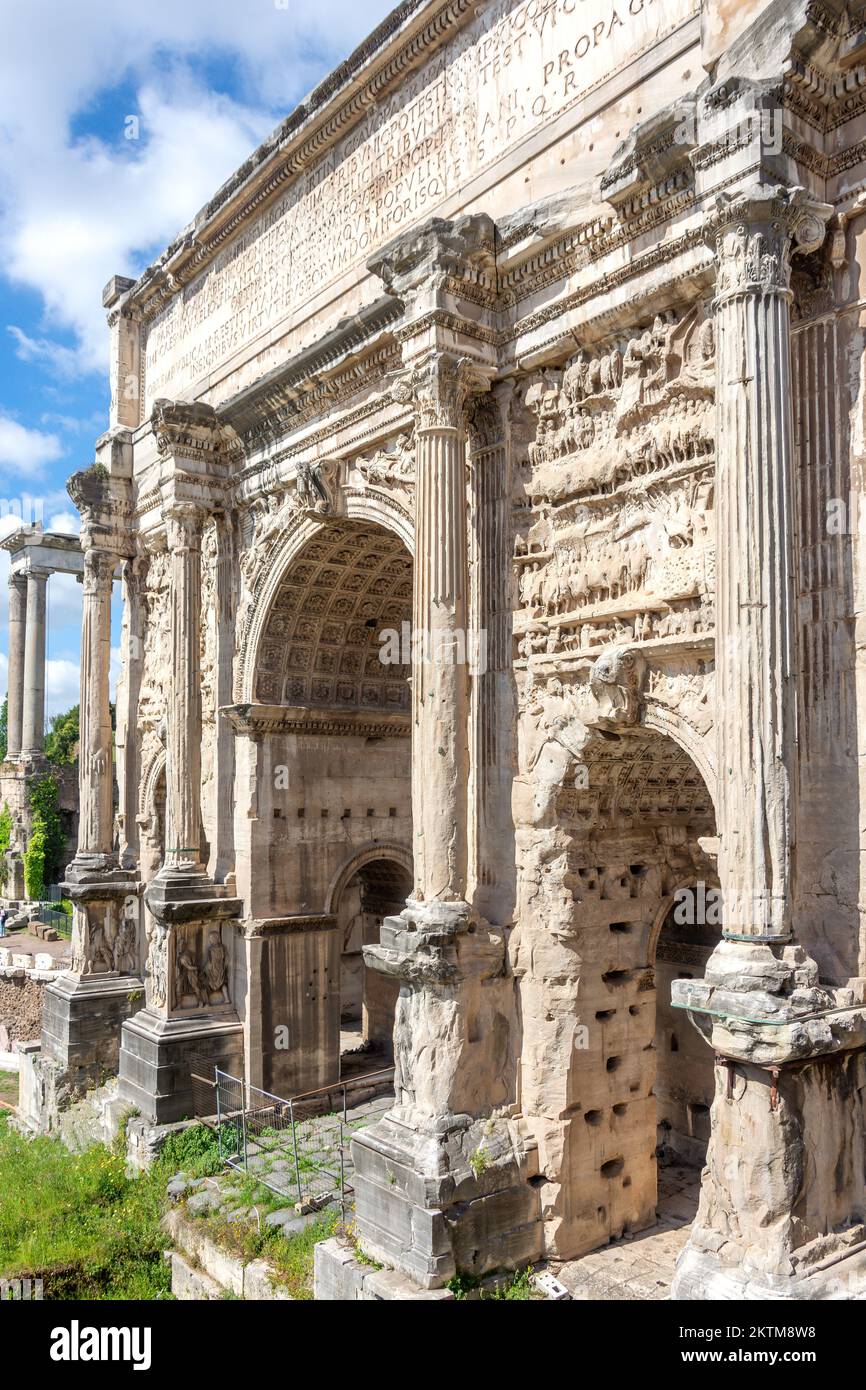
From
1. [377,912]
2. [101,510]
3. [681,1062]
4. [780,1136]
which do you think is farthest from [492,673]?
[101,510]

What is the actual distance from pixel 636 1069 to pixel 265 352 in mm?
9862

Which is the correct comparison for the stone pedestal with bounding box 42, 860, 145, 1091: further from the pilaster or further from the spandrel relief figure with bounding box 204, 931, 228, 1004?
the pilaster

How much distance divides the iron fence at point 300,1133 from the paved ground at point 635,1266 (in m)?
2.31

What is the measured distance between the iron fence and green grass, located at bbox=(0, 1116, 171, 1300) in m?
0.99

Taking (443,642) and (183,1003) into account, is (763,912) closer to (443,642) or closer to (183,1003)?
Answer: (443,642)

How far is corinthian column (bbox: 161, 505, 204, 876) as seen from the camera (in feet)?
45.7

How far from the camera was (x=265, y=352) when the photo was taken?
45.9ft

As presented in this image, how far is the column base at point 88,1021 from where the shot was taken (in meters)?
15.1

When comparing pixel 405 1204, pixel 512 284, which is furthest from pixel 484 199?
pixel 405 1204

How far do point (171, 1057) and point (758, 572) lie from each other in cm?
955

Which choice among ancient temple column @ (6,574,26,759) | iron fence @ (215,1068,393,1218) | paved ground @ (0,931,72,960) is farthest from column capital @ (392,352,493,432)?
ancient temple column @ (6,574,26,759)

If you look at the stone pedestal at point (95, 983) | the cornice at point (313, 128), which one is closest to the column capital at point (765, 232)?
the cornice at point (313, 128)

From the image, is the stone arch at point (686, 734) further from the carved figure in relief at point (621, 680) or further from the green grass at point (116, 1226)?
the green grass at point (116, 1226)

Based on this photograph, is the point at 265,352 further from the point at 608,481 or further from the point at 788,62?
the point at 788,62
